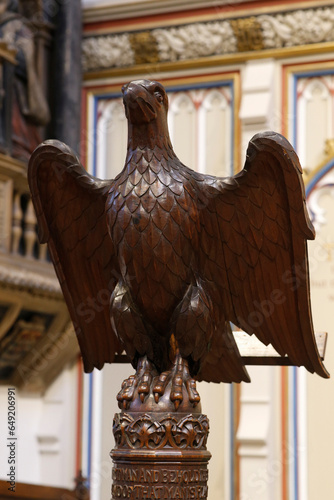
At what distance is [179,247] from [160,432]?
326mm

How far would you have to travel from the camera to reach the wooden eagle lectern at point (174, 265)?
1471 mm

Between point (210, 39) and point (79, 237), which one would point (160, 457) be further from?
point (210, 39)

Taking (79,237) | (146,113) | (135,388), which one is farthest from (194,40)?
(135,388)

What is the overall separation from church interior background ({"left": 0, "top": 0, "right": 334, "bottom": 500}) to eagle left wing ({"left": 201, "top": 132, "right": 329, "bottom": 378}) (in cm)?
207

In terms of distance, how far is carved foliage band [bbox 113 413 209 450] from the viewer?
145cm

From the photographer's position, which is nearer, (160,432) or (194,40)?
(160,432)

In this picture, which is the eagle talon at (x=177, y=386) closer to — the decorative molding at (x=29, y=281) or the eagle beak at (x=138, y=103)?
the eagle beak at (x=138, y=103)

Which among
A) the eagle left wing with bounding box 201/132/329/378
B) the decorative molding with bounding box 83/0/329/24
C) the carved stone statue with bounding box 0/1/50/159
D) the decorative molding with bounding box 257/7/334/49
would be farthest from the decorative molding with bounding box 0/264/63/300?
the eagle left wing with bounding box 201/132/329/378

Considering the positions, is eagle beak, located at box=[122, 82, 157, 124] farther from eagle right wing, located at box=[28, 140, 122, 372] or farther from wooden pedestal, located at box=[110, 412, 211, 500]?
wooden pedestal, located at box=[110, 412, 211, 500]

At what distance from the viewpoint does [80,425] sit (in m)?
4.25

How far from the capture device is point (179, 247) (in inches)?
60.6

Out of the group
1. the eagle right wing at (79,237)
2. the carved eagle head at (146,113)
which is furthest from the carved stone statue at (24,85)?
the carved eagle head at (146,113)

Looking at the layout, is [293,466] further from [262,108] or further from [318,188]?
[262,108]

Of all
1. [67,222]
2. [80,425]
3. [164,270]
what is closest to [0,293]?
[80,425]
